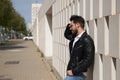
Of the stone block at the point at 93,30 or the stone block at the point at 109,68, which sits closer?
the stone block at the point at 109,68

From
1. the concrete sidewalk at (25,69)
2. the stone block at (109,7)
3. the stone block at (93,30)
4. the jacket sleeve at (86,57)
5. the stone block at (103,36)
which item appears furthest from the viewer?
the concrete sidewalk at (25,69)

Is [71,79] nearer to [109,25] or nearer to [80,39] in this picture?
[80,39]

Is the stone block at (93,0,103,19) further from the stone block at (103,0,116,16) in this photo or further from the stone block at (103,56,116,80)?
the stone block at (103,56,116,80)

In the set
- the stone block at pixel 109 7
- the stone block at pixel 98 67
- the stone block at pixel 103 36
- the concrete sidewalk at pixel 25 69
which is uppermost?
the stone block at pixel 109 7

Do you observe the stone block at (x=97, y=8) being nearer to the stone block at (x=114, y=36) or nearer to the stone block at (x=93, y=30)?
the stone block at (x=93, y=30)

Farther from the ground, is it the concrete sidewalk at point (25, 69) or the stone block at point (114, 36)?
the stone block at point (114, 36)

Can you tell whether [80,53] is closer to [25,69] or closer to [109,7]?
[109,7]

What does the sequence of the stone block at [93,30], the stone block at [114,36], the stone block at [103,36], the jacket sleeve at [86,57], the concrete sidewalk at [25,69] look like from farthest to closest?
the concrete sidewalk at [25,69] → the stone block at [93,30] → the jacket sleeve at [86,57] → the stone block at [103,36] → the stone block at [114,36]

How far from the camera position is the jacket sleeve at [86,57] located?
5.14 m

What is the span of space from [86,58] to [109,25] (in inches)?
27.7

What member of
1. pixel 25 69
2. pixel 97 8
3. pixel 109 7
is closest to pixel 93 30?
pixel 97 8

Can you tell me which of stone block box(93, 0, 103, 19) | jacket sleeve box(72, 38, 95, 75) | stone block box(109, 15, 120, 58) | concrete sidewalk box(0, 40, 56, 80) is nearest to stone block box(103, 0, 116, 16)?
stone block box(109, 15, 120, 58)

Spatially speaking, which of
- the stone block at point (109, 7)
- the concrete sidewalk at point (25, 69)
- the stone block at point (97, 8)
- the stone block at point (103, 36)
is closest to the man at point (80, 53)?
the stone block at point (103, 36)

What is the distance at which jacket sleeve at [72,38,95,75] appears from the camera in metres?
5.14
